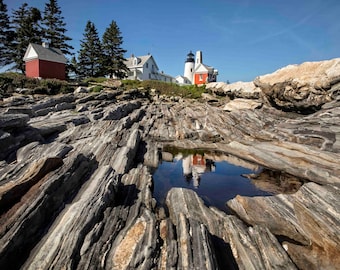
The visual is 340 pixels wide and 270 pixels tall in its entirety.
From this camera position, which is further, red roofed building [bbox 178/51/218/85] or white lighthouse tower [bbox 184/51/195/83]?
white lighthouse tower [bbox 184/51/195/83]

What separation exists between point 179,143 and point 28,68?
144 ft

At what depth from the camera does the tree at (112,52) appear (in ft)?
217

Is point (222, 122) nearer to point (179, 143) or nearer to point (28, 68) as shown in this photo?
point (179, 143)

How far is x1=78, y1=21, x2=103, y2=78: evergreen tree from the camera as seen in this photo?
64.8 meters

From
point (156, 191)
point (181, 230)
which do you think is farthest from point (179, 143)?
point (181, 230)

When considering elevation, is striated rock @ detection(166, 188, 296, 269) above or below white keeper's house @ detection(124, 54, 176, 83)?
below

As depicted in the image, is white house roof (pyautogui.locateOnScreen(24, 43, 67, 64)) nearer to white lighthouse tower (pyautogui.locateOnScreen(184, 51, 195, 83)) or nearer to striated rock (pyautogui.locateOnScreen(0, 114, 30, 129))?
striated rock (pyautogui.locateOnScreen(0, 114, 30, 129))

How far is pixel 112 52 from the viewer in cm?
6694

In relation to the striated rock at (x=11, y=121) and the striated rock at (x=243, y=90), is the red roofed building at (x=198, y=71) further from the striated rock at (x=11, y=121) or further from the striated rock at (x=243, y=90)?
the striated rock at (x=11, y=121)

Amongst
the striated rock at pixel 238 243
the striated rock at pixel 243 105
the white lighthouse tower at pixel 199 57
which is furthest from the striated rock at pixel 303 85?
the white lighthouse tower at pixel 199 57

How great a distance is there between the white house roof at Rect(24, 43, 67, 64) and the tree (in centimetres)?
1593

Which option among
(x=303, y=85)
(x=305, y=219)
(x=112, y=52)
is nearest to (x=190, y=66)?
(x=112, y=52)

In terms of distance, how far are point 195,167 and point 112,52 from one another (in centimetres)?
5737

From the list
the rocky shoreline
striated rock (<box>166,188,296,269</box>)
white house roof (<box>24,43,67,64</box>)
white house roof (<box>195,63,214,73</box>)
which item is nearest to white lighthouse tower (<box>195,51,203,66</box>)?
white house roof (<box>195,63,214,73</box>)
